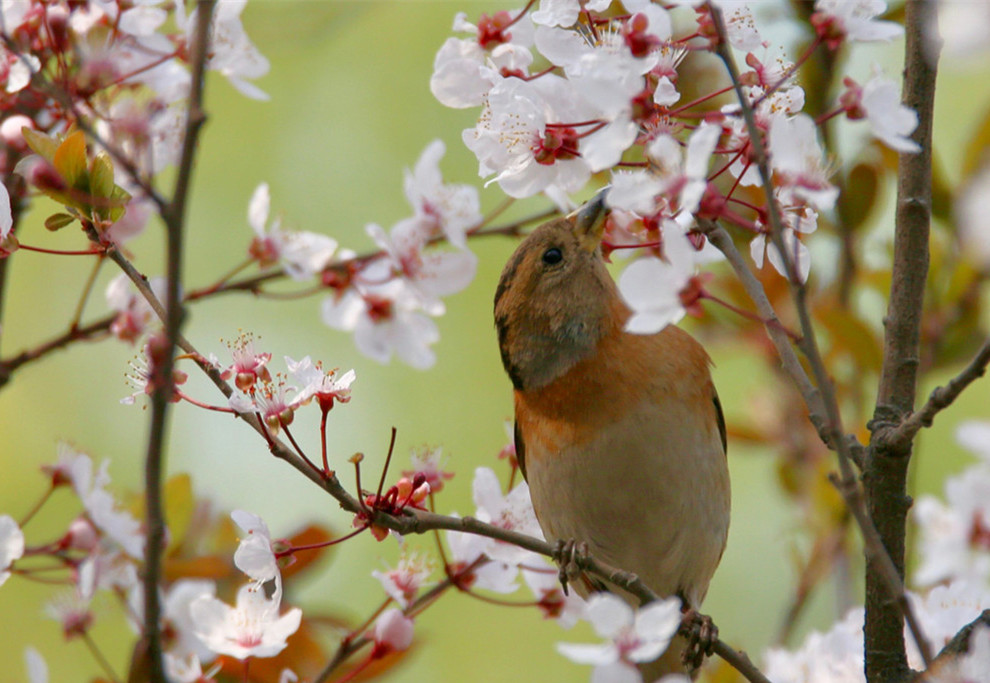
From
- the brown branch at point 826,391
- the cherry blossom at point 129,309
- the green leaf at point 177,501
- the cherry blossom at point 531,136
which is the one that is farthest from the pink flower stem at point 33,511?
the brown branch at point 826,391

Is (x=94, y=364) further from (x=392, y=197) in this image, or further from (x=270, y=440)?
(x=270, y=440)

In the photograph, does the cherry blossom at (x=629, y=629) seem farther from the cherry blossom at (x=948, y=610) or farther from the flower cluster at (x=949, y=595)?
the cherry blossom at (x=948, y=610)

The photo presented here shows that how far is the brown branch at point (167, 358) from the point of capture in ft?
4.62

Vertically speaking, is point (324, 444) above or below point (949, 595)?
above

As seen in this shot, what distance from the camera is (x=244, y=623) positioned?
7.53 ft

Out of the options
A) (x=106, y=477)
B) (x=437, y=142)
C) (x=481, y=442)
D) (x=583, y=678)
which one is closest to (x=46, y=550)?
(x=106, y=477)

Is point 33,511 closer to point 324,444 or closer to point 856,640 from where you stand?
point 324,444

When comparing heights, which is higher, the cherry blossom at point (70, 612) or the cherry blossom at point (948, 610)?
the cherry blossom at point (70, 612)

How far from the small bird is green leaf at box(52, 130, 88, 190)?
4.70ft

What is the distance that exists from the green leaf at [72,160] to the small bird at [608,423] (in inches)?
56.4

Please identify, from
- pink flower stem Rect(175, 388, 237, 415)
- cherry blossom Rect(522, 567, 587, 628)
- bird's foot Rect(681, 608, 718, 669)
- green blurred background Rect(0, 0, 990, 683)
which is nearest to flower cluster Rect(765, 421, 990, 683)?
bird's foot Rect(681, 608, 718, 669)

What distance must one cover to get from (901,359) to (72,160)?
5.31 feet

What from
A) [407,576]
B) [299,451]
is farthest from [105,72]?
[407,576]

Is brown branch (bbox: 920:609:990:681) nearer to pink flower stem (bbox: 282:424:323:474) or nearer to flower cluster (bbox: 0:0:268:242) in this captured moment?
pink flower stem (bbox: 282:424:323:474)
